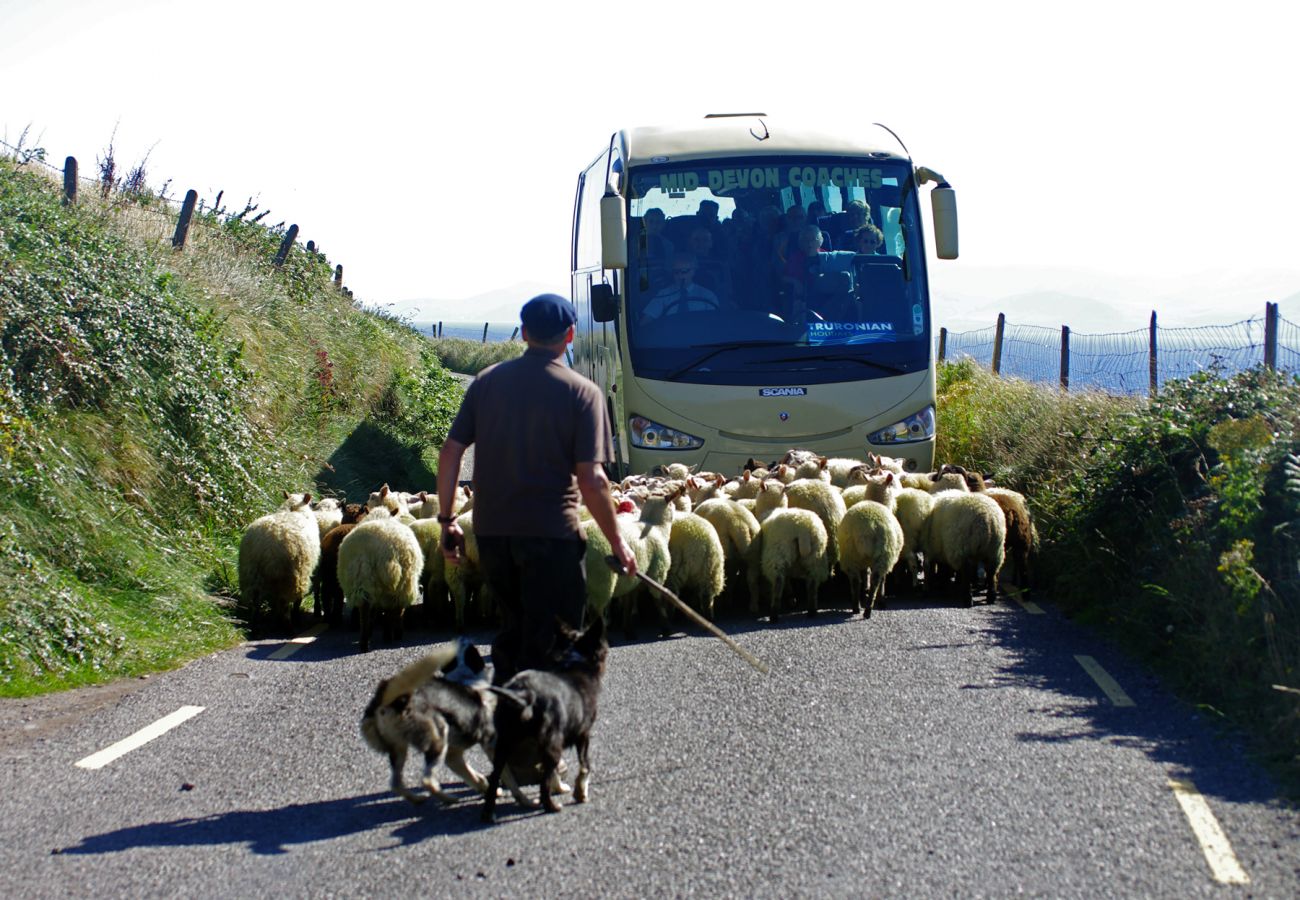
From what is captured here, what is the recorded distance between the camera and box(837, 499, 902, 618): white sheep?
986 cm

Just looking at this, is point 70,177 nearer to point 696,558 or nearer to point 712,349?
point 712,349

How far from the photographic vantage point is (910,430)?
13.6 metres

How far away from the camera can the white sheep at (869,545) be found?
9.86m

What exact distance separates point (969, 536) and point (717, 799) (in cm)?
494

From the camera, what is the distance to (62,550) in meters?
9.70

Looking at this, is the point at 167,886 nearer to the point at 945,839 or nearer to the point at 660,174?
the point at 945,839

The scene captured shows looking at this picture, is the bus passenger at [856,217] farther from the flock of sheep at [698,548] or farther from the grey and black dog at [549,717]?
the grey and black dog at [549,717]

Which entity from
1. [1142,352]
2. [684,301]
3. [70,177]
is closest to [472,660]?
[684,301]

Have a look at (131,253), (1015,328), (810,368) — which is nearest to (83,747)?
(810,368)

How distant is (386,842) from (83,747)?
2237 mm

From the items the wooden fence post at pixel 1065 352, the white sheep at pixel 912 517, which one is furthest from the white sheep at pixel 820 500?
the wooden fence post at pixel 1065 352

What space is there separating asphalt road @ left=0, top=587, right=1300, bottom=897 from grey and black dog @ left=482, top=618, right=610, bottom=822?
160 mm

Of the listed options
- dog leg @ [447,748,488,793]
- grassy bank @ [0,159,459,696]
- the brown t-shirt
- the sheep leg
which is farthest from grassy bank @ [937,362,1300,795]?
grassy bank @ [0,159,459,696]

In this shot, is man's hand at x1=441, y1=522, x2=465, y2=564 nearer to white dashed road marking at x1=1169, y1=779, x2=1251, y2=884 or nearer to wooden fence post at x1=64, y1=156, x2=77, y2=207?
white dashed road marking at x1=1169, y1=779, x2=1251, y2=884
